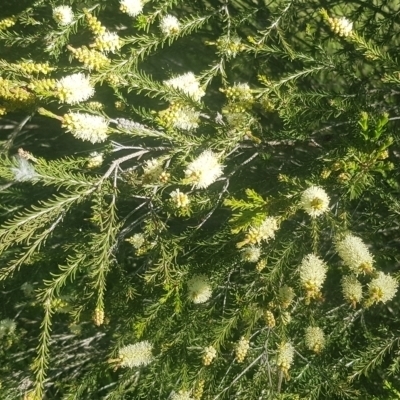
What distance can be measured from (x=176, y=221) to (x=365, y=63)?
1550 mm

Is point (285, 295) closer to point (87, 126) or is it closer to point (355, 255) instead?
point (355, 255)

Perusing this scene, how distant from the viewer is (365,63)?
295 centimetres

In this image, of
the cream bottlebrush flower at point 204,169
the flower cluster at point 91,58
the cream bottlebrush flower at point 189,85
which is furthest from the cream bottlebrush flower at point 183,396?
the flower cluster at point 91,58

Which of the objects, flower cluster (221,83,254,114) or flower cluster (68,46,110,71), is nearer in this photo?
flower cluster (68,46,110,71)

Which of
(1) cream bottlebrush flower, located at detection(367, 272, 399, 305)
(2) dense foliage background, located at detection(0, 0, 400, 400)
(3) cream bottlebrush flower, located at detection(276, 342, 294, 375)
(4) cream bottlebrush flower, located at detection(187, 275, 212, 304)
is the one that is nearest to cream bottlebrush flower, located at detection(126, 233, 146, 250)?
(2) dense foliage background, located at detection(0, 0, 400, 400)

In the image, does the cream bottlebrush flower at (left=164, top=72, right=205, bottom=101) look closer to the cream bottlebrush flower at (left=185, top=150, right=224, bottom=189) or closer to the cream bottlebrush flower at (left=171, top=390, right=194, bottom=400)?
the cream bottlebrush flower at (left=185, top=150, right=224, bottom=189)

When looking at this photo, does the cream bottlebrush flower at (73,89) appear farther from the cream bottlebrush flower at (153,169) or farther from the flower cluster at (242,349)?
the flower cluster at (242,349)

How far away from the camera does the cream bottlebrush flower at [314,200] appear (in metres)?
1.59

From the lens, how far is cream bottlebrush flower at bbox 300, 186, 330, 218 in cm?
159

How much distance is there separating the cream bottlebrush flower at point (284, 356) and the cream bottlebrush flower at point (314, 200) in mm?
786

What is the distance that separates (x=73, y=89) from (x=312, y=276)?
1.14 meters

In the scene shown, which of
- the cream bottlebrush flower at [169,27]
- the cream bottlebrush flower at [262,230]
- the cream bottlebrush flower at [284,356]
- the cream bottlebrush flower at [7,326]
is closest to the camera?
the cream bottlebrush flower at [262,230]

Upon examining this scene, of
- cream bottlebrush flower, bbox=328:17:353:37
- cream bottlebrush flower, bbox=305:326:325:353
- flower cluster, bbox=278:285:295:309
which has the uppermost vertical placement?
cream bottlebrush flower, bbox=328:17:353:37

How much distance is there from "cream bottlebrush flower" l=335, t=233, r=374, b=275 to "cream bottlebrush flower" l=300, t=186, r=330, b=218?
0.67 ft
